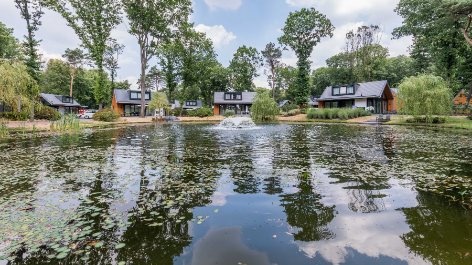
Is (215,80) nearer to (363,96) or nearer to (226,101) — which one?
(226,101)

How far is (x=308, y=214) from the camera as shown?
13.4 ft

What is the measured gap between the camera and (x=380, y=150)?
10.5 m

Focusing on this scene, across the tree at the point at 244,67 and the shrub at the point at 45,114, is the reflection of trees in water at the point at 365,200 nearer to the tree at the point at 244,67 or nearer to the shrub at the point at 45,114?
the shrub at the point at 45,114

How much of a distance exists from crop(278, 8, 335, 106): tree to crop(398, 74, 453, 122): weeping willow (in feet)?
69.5

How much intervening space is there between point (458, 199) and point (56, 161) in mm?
11290

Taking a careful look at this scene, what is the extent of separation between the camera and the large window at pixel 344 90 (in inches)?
1728

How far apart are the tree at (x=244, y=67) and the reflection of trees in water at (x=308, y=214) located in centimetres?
5901

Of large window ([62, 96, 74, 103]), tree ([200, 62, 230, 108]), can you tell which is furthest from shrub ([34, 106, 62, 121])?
tree ([200, 62, 230, 108])

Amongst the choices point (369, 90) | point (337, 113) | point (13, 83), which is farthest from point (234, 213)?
point (369, 90)

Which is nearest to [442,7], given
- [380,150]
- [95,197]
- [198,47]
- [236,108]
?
[380,150]

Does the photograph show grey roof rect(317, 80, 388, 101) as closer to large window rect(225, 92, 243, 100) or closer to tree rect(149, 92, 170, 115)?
large window rect(225, 92, 243, 100)

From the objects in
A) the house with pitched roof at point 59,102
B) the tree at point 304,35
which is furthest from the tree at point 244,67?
the house with pitched roof at point 59,102

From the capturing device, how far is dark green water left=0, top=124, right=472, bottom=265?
2982 mm

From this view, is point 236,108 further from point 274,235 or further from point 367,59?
point 274,235
